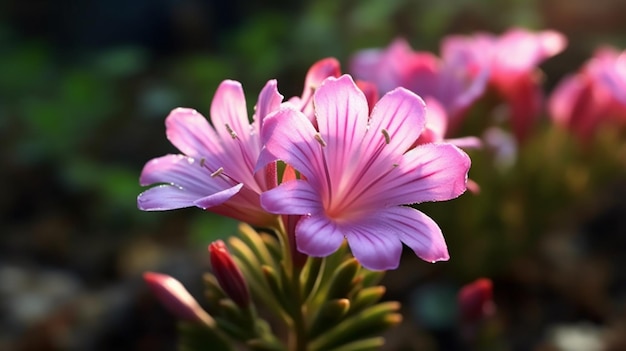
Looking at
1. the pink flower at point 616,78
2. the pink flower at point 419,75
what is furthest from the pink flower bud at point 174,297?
the pink flower at point 616,78

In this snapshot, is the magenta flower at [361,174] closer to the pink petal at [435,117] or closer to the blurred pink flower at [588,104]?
the pink petal at [435,117]

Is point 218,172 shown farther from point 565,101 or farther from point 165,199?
point 565,101

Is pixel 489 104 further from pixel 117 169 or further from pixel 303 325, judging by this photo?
pixel 117 169

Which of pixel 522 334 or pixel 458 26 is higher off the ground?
pixel 458 26

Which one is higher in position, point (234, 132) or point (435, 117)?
point (234, 132)

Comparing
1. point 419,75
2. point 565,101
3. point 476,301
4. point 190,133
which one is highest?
point 190,133

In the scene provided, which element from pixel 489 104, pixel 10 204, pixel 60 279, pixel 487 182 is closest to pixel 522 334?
pixel 487 182

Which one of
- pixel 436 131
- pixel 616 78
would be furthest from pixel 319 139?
pixel 616 78
